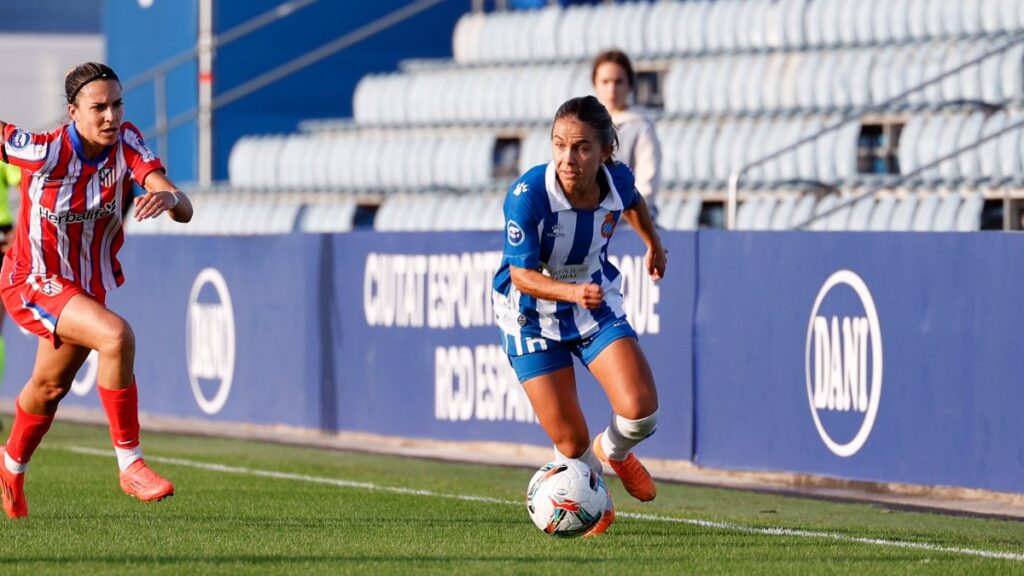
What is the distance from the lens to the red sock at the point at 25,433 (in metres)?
7.95

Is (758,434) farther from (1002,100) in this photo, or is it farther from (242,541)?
(1002,100)

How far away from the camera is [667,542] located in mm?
7496

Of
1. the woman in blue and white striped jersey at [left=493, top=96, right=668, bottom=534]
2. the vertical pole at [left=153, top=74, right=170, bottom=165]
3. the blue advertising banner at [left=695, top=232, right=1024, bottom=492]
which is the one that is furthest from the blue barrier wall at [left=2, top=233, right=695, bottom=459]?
the vertical pole at [left=153, top=74, right=170, bottom=165]

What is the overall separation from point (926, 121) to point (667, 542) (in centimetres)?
864

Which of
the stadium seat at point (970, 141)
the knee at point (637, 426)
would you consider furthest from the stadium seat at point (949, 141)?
the knee at point (637, 426)

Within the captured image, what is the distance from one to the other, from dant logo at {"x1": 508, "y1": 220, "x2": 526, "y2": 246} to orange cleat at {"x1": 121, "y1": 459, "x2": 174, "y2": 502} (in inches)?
68.8

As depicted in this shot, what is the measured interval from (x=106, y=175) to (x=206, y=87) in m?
15.5

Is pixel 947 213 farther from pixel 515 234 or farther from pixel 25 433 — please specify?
pixel 25 433

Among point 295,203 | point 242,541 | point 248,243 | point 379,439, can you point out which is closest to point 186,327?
point 248,243

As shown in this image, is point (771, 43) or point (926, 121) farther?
point (771, 43)

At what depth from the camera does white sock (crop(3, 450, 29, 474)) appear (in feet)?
26.2

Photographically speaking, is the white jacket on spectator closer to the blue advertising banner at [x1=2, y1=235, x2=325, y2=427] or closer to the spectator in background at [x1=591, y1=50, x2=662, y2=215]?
the spectator in background at [x1=591, y1=50, x2=662, y2=215]

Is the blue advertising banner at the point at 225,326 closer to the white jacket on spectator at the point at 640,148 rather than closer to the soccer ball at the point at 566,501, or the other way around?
the white jacket on spectator at the point at 640,148

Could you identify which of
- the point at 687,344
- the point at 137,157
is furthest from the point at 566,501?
the point at 687,344
